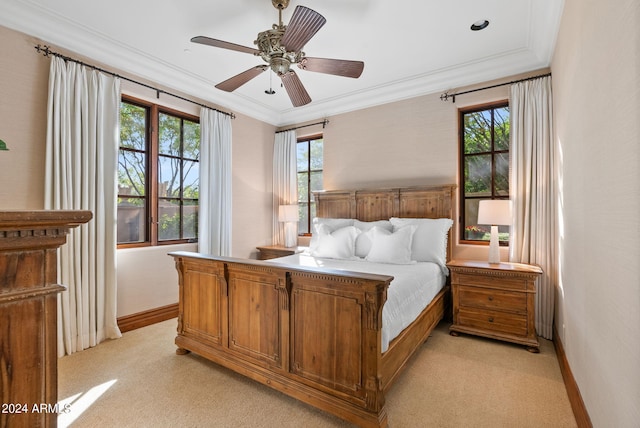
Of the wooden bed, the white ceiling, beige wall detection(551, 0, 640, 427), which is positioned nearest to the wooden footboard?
the wooden bed

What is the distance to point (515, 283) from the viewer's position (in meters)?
2.87

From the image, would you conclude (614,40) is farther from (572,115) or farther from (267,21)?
(267,21)

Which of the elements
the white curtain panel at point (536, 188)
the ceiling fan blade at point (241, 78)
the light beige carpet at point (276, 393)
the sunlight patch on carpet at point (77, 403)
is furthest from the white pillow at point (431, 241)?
the sunlight patch on carpet at point (77, 403)

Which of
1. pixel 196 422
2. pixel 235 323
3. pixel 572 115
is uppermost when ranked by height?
Result: pixel 572 115

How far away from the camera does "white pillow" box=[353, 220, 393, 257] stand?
143 inches

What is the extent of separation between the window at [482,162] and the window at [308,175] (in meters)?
2.16

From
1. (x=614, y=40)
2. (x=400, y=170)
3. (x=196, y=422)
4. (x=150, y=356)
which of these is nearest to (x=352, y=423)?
(x=196, y=422)

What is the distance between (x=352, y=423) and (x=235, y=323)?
108 centimetres

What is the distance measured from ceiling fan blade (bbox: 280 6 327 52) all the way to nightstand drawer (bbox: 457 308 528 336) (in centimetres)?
285

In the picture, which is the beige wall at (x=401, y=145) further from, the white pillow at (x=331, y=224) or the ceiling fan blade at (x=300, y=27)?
the ceiling fan blade at (x=300, y=27)

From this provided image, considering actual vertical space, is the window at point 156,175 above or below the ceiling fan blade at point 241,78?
below

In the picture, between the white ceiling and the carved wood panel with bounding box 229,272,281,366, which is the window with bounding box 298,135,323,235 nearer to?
the white ceiling

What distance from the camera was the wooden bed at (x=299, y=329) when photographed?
1.77 meters

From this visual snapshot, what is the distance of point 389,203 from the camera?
405cm
